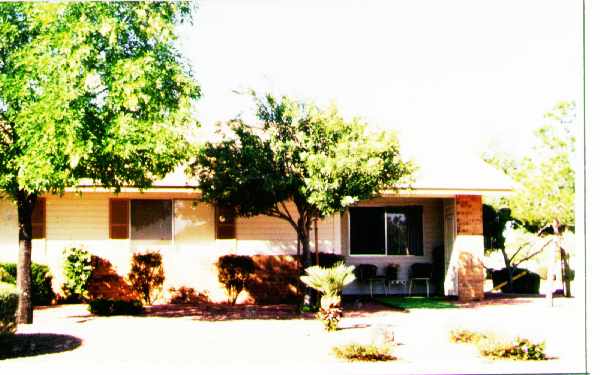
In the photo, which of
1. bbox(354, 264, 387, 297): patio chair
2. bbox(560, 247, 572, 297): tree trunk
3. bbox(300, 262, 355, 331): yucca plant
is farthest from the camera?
bbox(354, 264, 387, 297): patio chair

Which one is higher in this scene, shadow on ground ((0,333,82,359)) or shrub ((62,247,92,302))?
shrub ((62,247,92,302))

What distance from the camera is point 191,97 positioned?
10.5m

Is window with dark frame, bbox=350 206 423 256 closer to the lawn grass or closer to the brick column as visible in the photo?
the lawn grass

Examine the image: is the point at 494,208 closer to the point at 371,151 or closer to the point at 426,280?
the point at 426,280

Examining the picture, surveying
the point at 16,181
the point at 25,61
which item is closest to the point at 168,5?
the point at 25,61

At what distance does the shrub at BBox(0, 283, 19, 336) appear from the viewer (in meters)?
8.21

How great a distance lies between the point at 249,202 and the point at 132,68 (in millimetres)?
3781

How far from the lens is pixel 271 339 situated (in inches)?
380

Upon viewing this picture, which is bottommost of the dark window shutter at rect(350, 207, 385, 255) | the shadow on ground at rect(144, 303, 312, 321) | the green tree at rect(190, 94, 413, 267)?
the shadow on ground at rect(144, 303, 312, 321)

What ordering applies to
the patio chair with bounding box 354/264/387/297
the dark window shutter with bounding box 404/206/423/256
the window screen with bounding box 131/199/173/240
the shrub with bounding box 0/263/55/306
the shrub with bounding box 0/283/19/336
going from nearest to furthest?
the shrub with bounding box 0/283/19/336, the shrub with bounding box 0/263/55/306, the window screen with bounding box 131/199/173/240, the patio chair with bounding box 354/264/387/297, the dark window shutter with bounding box 404/206/423/256

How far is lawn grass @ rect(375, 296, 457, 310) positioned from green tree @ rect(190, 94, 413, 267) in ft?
11.4

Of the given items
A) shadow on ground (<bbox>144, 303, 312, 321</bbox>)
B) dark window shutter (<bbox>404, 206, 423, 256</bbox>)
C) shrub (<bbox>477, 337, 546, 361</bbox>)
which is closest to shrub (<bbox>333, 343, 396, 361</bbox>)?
shrub (<bbox>477, 337, 546, 361</bbox>)

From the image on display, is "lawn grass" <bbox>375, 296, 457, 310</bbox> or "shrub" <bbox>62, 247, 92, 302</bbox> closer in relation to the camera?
"lawn grass" <bbox>375, 296, 457, 310</bbox>

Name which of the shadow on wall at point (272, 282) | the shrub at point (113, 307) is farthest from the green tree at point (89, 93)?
the shadow on wall at point (272, 282)
